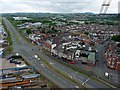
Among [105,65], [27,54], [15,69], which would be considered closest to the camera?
[15,69]

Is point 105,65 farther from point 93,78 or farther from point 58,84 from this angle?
point 58,84

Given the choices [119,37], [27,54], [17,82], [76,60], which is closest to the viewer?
[17,82]

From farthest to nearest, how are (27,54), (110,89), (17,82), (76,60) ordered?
(27,54) < (76,60) < (17,82) < (110,89)

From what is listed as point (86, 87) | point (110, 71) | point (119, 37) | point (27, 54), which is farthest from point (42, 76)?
point (119, 37)

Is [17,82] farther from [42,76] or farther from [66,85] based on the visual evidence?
[66,85]

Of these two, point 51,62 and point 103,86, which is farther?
point 51,62

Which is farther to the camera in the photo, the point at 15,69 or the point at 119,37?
the point at 119,37

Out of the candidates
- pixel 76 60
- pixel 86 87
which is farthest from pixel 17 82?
pixel 76 60

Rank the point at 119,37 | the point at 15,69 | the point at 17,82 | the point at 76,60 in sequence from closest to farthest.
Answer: the point at 17,82 → the point at 15,69 → the point at 76,60 → the point at 119,37
